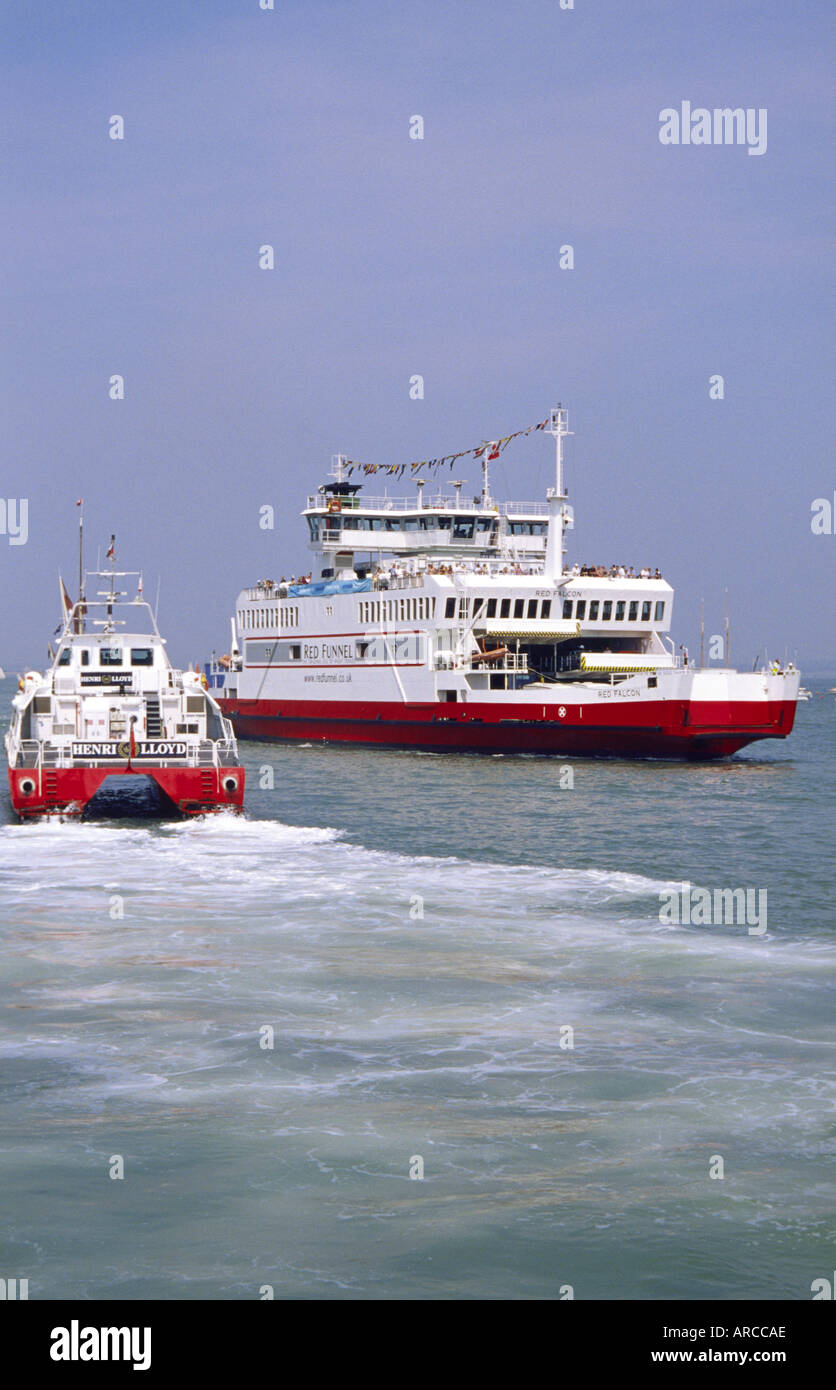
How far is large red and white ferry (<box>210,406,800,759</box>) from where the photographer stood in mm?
53812

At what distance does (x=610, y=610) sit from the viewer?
63531 millimetres

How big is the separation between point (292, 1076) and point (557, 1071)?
270 cm

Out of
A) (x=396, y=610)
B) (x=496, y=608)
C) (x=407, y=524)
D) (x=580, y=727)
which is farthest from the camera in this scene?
(x=407, y=524)

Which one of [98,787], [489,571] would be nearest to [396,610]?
[489,571]

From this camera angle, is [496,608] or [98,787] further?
[496,608]

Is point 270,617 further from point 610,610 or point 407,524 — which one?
point 610,610

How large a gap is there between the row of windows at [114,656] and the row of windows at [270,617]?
32.3m

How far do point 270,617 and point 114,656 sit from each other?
116 ft

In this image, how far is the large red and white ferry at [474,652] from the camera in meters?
53.8

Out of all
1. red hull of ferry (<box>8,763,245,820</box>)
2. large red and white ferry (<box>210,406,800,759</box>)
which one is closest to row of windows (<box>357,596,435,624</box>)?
large red and white ferry (<box>210,406,800,759</box>)

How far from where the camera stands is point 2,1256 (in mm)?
9883

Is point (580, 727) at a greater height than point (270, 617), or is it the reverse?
point (270, 617)

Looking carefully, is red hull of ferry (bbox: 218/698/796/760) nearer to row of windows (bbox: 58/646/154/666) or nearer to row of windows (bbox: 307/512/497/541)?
row of windows (bbox: 307/512/497/541)
